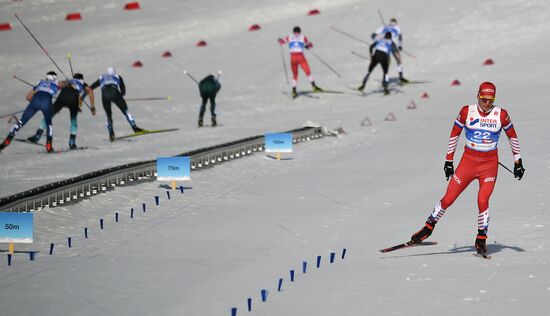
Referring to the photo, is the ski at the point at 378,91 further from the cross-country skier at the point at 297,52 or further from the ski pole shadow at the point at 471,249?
the ski pole shadow at the point at 471,249

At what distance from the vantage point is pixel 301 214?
13.2 metres

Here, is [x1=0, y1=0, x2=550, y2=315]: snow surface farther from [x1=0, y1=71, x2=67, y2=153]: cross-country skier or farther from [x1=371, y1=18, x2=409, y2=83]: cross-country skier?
[x1=371, y1=18, x2=409, y2=83]: cross-country skier

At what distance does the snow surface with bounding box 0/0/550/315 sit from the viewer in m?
9.11

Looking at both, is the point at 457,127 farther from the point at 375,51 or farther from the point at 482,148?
the point at 375,51

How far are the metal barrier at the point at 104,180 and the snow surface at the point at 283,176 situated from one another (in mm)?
253

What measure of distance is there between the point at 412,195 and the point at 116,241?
4.84 meters

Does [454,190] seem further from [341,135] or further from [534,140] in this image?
[341,135]

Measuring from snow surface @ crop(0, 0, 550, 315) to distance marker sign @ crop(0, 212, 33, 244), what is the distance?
0.25m

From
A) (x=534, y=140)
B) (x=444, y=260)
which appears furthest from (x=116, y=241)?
(x=534, y=140)

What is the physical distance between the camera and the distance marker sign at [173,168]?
14344 millimetres

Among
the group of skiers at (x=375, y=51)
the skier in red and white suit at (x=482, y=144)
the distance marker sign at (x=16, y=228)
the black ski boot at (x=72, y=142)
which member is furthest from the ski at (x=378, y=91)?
the distance marker sign at (x=16, y=228)

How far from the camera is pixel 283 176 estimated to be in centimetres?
1664

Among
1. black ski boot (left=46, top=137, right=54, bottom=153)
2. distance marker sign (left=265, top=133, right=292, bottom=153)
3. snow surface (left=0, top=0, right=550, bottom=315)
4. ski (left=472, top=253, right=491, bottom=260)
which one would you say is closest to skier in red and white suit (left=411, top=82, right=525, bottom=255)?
ski (left=472, top=253, right=491, bottom=260)

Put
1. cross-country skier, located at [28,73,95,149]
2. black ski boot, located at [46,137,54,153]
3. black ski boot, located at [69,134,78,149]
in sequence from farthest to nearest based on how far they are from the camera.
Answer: black ski boot, located at [69,134,78,149], cross-country skier, located at [28,73,95,149], black ski boot, located at [46,137,54,153]
